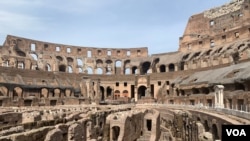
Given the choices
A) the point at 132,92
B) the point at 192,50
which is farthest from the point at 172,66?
the point at 132,92

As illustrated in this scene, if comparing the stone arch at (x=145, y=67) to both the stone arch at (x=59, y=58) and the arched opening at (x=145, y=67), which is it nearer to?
the arched opening at (x=145, y=67)

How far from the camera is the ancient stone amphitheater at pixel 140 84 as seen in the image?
19047 mm

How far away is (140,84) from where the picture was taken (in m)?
55.1

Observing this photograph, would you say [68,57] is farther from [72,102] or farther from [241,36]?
[241,36]

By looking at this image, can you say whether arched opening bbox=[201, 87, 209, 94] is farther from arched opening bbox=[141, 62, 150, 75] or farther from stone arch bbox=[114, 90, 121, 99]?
arched opening bbox=[141, 62, 150, 75]

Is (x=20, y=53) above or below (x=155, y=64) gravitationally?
above

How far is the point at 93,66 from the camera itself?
63.8 m

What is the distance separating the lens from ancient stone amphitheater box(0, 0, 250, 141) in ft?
62.5

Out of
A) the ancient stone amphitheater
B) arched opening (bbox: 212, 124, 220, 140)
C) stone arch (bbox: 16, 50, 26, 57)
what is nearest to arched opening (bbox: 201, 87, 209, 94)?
the ancient stone amphitheater

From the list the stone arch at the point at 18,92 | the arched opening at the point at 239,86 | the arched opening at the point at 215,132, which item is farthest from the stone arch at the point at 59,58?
the arched opening at the point at 215,132

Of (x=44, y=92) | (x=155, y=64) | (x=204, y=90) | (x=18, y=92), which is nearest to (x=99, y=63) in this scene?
(x=155, y=64)

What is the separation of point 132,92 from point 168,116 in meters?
30.2

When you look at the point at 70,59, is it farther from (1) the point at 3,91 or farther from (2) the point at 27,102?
(2) the point at 27,102

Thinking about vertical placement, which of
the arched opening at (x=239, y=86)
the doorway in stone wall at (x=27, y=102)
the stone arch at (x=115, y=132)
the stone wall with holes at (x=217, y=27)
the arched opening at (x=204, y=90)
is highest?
the stone wall with holes at (x=217, y=27)
